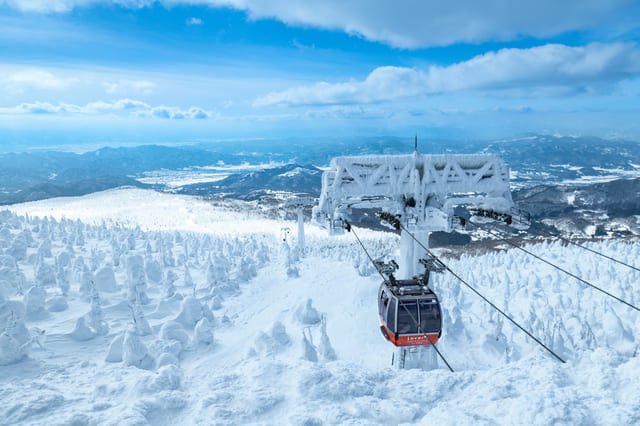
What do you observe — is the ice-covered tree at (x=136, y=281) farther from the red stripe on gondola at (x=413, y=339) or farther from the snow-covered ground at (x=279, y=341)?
the red stripe on gondola at (x=413, y=339)

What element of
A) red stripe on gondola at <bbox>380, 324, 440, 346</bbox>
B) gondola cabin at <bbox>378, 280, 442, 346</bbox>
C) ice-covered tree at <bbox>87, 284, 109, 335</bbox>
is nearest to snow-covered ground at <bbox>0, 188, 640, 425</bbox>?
ice-covered tree at <bbox>87, 284, 109, 335</bbox>

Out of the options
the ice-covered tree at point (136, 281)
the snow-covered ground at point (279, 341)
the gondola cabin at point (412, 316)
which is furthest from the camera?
the ice-covered tree at point (136, 281)

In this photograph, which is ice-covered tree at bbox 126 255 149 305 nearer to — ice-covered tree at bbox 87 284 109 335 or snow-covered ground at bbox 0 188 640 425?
snow-covered ground at bbox 0 188 640 425

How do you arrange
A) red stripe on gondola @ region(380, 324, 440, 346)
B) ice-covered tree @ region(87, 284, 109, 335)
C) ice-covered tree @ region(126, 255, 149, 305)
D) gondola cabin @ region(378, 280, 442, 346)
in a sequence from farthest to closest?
ice-covered tree @ region(126, 255, 149, 305)
ice-covered tree @ region(87, 284, 109, 335)
red stripe on gondola @ region(380, 324, 440, 346)
gondola cabin @ region(378, 280, 442, 346)

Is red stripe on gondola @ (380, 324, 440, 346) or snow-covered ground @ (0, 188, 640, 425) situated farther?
red stripe on gondola @ (380, 324, 440, 346)

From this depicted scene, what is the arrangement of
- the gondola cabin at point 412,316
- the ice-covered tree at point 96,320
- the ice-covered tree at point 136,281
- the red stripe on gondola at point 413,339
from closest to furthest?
the gondola cabin at point 412,316 → the red stripe on gondola at point 413,339 → the ice-covered tree at point 96,320 → the ice-covered tree at point 136,281

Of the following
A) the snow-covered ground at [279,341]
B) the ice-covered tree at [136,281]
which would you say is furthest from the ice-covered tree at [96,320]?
the ice-covered tree at [136,281]
